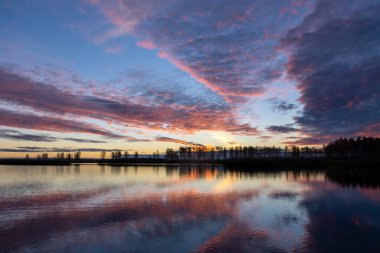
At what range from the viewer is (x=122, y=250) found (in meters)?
19.0

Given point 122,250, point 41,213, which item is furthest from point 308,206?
point 41,213

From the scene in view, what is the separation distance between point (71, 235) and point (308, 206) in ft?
84.3

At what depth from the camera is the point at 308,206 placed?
116 feet

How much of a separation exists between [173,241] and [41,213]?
16.3 metres

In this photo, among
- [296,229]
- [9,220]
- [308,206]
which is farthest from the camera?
[308,206]

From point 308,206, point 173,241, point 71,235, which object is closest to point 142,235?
point 173,241

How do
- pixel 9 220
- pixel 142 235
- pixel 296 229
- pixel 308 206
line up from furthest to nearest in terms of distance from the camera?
pixel 308 206 < pixel 9 220 < pixel 296 229 < pixel 142 235

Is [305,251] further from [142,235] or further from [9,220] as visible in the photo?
[9,220]

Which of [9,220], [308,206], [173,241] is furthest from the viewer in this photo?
[308,206]

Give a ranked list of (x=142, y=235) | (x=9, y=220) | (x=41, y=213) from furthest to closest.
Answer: (x=41, y=213) < (x=9, y=220) < (x=142, y=235)

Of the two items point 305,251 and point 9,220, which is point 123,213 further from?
point 305,251

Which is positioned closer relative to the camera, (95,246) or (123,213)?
(95,246)

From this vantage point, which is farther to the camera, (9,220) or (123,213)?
(123,213)

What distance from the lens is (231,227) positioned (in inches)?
975
